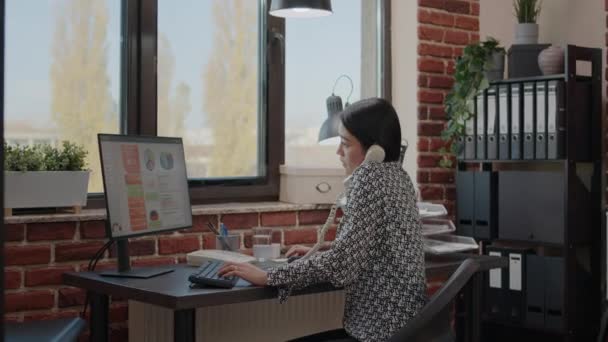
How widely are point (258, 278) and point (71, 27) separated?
1.34 m

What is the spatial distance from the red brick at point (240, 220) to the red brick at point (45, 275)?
2.19 ft

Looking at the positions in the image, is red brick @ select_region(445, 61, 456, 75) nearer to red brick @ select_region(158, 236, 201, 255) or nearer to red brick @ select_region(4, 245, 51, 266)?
red brick @ select_region(158, 236, 201, 255)

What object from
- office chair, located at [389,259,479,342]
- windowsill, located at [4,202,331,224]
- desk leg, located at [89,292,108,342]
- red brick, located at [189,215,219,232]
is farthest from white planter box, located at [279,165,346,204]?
office chair, located at [389,259,479,342]

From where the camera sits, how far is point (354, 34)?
3803mm

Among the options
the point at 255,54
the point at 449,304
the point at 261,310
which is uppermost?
the point at 255,54

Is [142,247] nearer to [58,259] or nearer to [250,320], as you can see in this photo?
[58,259]

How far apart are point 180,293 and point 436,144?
6.64 feet

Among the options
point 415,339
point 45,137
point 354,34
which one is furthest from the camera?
point 354,34

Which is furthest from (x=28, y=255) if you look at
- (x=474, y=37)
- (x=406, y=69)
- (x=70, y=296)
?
(x=474, y=37)

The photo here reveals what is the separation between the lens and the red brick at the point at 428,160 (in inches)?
149

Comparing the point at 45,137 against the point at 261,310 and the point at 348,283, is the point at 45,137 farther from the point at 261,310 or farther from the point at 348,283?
the point at 348,283

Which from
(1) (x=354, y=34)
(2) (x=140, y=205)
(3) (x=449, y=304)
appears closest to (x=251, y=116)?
(1) (x=354, y=34)

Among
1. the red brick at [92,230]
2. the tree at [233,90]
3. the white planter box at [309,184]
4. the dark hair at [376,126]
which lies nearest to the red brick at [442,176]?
the white planter box at [309,184]

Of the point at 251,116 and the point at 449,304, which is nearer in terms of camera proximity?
the point at 449,304
